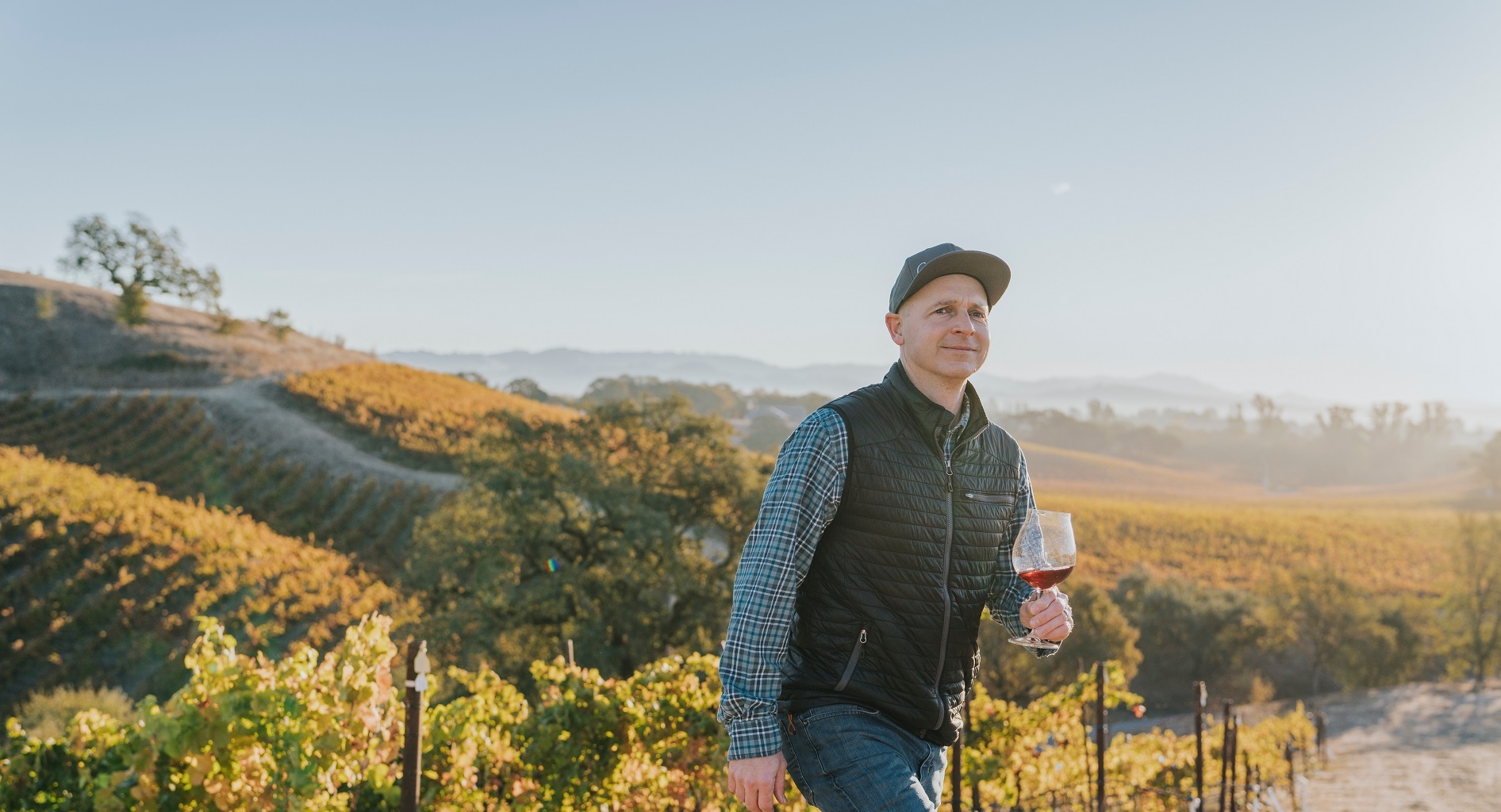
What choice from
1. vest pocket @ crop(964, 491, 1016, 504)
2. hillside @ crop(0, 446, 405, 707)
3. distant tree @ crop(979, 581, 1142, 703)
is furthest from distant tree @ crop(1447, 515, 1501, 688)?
vest pocket @ crop(964, 491, 1016, 504)

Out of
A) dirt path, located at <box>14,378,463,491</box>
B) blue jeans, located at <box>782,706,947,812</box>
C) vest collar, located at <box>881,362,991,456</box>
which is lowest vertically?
dirt path, located at <box>14,378,463,491</box>

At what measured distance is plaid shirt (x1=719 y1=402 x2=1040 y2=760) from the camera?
176cm

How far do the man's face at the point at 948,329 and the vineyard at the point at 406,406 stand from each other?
26.4 meters

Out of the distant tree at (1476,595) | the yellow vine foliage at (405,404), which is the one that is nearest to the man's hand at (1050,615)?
the yellow vine foliage at (405,404)

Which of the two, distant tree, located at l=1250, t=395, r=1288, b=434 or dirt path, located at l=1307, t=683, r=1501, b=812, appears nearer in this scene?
dirt path, located at l=1307, t=683, r=1501, b=812

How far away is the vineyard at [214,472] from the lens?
2409 centimetres

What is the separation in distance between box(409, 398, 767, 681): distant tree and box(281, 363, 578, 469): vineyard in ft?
37.4

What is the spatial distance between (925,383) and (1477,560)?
146 ft

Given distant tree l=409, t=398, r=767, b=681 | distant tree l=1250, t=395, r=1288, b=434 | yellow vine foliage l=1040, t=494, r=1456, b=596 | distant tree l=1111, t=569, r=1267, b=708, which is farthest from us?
distant tree l=1250, t=395, r=1288, b=434

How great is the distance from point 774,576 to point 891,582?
313 millimetres

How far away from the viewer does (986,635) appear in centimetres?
2331

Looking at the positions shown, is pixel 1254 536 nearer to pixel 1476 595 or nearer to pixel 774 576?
pixel 1476 595

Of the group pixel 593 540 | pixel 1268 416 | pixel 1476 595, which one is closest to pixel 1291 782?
pixel 593 540

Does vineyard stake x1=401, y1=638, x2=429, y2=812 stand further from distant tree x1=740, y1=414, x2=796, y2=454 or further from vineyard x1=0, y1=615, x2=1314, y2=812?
distant tree x1=740, y1=414, x2=796, y2=454
